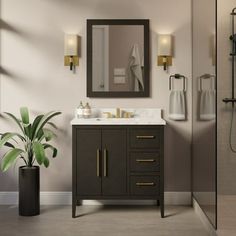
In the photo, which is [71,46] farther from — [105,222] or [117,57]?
[105,222]

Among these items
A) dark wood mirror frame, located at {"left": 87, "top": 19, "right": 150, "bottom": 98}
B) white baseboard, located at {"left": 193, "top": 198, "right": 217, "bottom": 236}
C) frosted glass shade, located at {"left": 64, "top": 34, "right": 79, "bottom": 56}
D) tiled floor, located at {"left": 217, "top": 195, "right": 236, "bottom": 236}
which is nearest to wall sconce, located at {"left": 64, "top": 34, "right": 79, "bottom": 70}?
frosted glass shade, located at {"left": 64, "top": 34, "right": 79, "bottom": 56}

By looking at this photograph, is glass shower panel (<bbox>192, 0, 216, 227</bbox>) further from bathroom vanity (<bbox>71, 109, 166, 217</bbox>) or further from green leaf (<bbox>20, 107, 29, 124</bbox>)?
green leaf (<bbox>20, 107, 29, 124</bbox>)

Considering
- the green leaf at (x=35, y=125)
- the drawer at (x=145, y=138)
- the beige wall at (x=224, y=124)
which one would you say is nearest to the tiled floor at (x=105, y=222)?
the beige wall at (x=224, y=124)

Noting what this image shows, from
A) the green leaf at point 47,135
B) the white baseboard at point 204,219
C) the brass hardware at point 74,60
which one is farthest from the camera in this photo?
the brass hardware at point 74,60

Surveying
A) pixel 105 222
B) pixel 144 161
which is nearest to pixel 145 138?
pixel 144 161

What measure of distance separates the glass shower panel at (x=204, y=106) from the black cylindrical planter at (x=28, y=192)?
4.76ft

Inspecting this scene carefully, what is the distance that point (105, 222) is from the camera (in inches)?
146

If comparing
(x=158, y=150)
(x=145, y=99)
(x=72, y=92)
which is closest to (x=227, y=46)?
(x=145, y=99)

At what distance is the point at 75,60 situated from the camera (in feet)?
14.2

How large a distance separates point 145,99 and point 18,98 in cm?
125

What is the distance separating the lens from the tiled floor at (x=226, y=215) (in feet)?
10.8

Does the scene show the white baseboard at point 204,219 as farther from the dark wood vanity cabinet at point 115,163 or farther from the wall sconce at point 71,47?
the wall sconce at point 71,47

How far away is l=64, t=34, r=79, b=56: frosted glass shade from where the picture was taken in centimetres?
423

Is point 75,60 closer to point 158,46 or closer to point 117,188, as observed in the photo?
point 158,46
